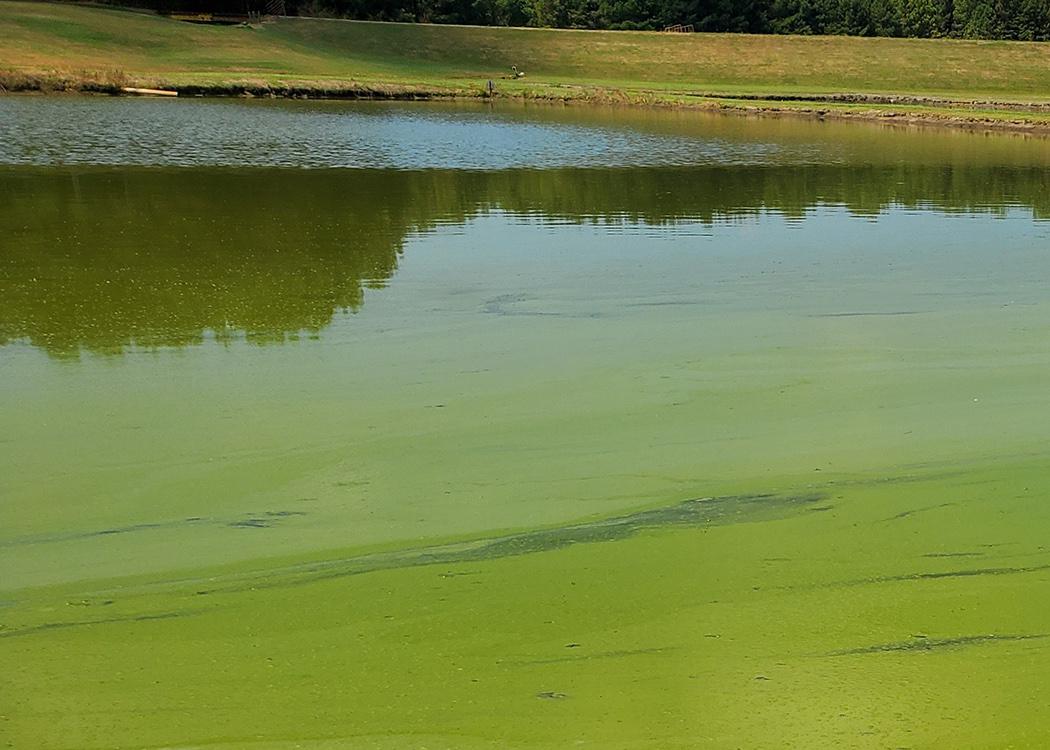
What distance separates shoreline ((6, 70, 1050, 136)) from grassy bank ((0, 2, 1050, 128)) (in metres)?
0.07

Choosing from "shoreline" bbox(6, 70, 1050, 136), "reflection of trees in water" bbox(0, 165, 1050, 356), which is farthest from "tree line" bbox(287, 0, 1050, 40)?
"reflection of trees in water" bbox(0, 165, 1050, 356)

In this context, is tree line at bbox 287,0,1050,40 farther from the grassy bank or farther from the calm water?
the calm water

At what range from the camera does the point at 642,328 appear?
8055mm

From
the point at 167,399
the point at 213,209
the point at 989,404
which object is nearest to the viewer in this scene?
the point at 167,399

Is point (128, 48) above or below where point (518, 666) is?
above

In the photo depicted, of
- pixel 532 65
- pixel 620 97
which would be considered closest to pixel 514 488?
pixel 620 97

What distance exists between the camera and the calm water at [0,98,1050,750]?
11.7 feet

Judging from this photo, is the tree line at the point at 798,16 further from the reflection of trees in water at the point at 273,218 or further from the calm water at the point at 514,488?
the calm water at the point at 514,488

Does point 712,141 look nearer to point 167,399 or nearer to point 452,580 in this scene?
point 167,399

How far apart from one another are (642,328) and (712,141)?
17.3m

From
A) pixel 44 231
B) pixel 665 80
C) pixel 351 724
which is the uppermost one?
pixel 665 80

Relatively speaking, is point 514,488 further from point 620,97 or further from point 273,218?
point 620,97

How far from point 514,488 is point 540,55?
4509 centimetres

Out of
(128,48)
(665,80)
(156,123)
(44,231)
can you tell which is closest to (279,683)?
(44,231)
